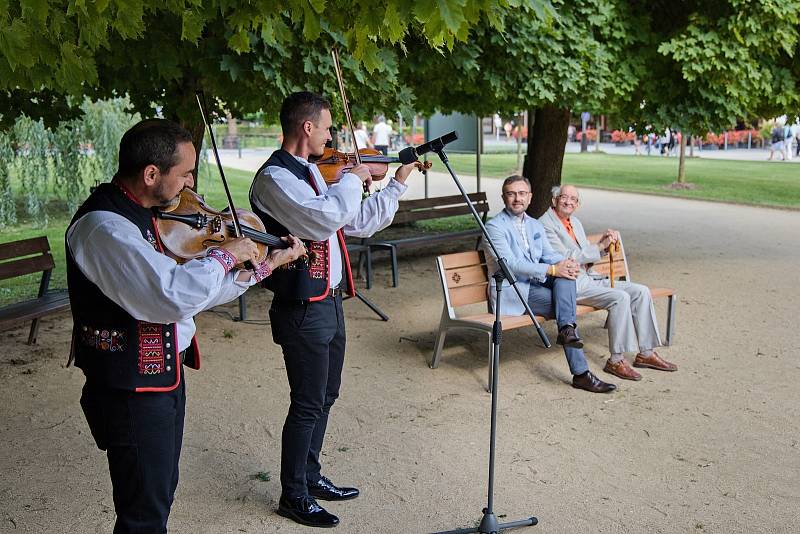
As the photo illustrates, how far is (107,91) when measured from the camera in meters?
8.12

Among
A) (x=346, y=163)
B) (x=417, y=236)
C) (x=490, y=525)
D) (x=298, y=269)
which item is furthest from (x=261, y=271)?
(x=417, y=236)

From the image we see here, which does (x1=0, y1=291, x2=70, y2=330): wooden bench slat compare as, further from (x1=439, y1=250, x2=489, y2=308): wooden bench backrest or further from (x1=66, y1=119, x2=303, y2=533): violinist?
(x1=66, y1=119, x2=303, y2=533): violinist

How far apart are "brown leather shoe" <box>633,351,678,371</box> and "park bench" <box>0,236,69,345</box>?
4.50 metres

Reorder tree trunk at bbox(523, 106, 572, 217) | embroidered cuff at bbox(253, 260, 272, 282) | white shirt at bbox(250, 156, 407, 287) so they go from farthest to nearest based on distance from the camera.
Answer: tree trunk at bbox(523, 106, 572, 217)
white shirt at bbox(250, 156, 407, 287)
embroidered cuff at bbox(253, 260, 272, 282)

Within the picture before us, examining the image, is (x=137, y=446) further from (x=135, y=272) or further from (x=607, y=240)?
(x=607, y=240)

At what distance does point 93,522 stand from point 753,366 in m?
4.96

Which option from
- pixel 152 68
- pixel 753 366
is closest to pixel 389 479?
pixel 753 366

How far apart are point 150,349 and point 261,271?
462mm

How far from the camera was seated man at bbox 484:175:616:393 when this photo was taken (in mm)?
6336

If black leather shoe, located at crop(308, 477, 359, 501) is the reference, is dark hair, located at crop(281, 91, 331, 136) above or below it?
above

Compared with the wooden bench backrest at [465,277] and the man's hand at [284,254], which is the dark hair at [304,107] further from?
the wooden bench backrest at [465,277]

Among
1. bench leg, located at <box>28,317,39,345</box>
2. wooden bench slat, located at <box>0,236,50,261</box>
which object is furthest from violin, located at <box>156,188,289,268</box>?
bench leg, located at <box>28,317,39,345</box>

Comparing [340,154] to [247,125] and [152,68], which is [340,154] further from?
[247,125]

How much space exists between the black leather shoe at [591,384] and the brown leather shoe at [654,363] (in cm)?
61
